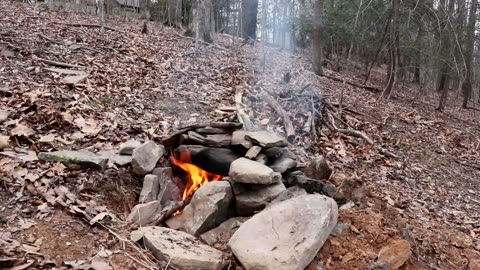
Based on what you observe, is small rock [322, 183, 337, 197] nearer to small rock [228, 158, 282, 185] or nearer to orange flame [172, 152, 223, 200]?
small rock [228, 158, 282, 185]

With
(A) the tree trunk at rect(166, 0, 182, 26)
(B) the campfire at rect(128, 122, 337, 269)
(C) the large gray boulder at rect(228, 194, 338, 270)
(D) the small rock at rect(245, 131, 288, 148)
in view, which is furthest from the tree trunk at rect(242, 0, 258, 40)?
(C) the large gray boulder at rect(228, 194, 338, 270)

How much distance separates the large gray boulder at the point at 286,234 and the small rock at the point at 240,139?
1.02 m

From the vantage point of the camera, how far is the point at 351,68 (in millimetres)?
19297

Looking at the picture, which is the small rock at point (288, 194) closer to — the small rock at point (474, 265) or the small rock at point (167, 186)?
the small rock at point (167, 186)

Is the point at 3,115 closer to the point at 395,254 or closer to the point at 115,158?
the point at 115,158

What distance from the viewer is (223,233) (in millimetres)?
4051

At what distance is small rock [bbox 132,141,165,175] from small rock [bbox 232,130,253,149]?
905 mm

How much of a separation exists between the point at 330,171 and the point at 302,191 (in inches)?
24.4

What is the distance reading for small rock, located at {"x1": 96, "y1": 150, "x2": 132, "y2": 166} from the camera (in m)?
4.47

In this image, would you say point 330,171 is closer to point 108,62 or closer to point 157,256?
point 157,256

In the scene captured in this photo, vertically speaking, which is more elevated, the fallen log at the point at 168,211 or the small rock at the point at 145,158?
the small rock at the point at 145,158

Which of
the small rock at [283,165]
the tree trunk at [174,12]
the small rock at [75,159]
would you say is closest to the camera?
the small rock at [75,159]

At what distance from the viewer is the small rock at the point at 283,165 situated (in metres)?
4.74

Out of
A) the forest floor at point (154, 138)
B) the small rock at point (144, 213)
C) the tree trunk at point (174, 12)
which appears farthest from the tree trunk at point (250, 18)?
the small rock at point (144, 213)
